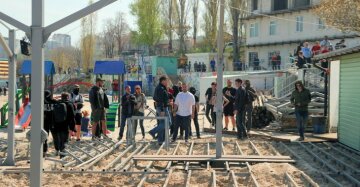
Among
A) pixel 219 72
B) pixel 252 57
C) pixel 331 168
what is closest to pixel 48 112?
pixel 219 72

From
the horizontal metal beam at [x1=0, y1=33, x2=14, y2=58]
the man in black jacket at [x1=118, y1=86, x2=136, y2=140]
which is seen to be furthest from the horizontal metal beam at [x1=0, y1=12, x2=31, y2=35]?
the man in black jacket at [x1=118, y1=86, x2=136, y2=140]

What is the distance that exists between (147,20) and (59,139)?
180 ft

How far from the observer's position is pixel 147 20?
64938 mm

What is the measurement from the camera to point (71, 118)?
11.3 m

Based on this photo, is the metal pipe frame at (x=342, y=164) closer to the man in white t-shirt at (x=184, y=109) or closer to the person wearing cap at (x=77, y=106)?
the man in white t-shirt at (x=184, y=109)

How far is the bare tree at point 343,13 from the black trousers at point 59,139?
16.1m

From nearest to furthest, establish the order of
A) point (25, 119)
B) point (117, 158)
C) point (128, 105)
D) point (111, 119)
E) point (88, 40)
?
point (117, 158), point (128, 105), point (111, 119), point (25, 119), point (88, 40)

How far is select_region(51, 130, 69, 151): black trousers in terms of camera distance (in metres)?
11.1

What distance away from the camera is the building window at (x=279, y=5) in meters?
47.6

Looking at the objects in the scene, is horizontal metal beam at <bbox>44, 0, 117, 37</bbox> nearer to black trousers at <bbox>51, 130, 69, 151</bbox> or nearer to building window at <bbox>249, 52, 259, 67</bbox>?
black trousers at <bbox>51, 130, 69, 151</bbox>

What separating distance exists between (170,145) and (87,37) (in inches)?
2050

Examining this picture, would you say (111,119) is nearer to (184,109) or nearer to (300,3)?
(184,109)

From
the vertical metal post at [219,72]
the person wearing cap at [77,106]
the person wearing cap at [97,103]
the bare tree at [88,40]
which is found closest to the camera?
the vertical metal post at [219,72]

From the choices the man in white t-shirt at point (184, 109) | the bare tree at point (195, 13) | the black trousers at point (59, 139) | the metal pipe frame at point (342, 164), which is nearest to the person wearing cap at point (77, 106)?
the black trousers at point (59, 139)
